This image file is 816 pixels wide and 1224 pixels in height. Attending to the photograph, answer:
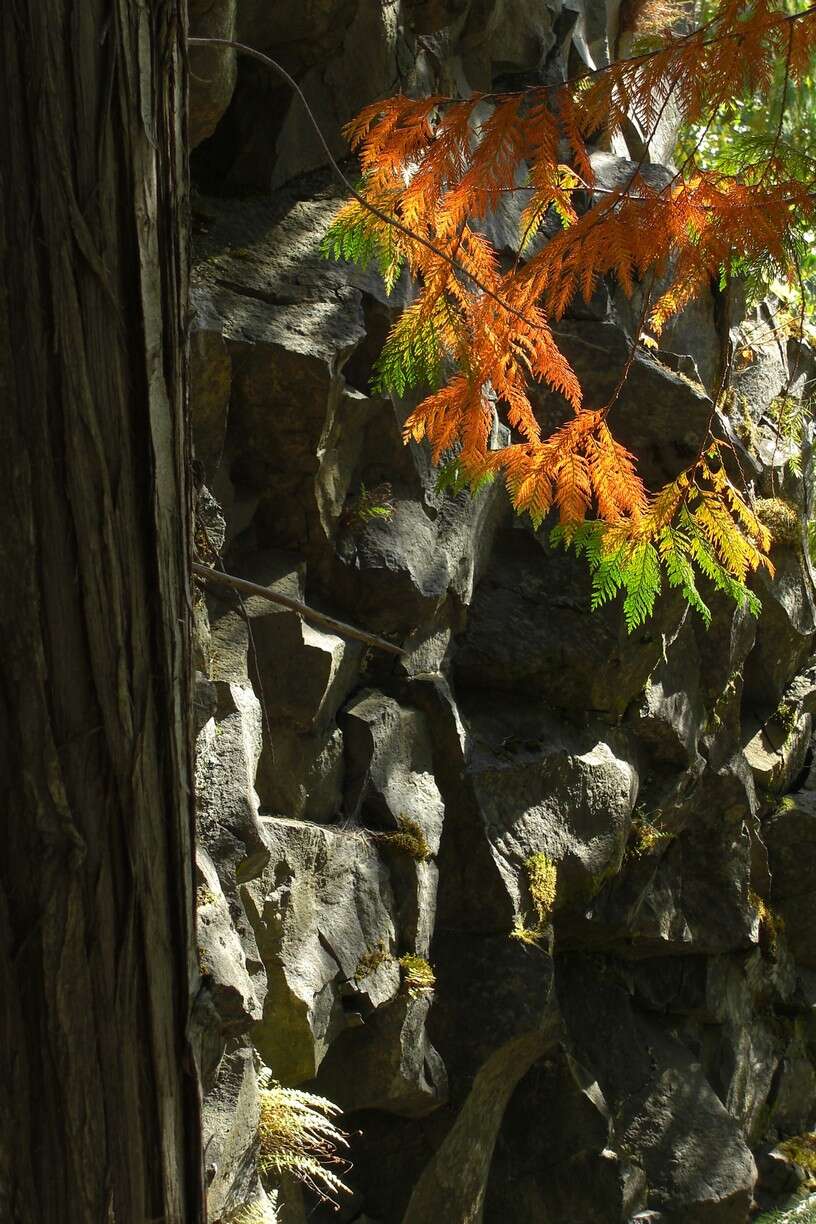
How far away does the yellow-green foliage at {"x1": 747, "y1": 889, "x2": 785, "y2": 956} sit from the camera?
7.35 meters

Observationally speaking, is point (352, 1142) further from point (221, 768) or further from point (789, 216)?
point (789, 216)

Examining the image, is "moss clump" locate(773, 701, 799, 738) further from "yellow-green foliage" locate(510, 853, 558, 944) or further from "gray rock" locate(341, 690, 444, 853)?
"gray rock" locate(341, 690, 444, 853)

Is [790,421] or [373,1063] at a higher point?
[790,421]

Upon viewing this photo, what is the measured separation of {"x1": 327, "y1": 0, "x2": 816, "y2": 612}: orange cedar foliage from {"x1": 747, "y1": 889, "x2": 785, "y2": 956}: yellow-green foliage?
4.64 meters

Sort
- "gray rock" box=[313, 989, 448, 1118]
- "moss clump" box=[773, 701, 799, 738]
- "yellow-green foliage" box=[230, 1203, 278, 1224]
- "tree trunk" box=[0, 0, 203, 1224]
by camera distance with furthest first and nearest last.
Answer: "moss clump" box=[773, 701, 799, 738], "gray rock" box=[313, 989, 448, 1118], "yellow-green foliage" box=[230, 1203, 278, 1224], "tree trunk" box=[0, 0, 203, 1224]

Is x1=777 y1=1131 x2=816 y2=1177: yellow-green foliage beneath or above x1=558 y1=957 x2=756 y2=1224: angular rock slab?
beneath

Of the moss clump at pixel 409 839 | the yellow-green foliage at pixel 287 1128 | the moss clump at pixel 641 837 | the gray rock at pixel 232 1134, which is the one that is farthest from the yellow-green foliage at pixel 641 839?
the gray rock at pixel 232 1134

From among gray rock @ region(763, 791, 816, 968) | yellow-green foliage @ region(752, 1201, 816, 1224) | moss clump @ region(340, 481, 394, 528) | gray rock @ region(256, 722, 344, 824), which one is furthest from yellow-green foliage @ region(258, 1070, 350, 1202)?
gray rock @ region(763, 791, 816, 968)

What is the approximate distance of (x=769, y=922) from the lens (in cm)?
752

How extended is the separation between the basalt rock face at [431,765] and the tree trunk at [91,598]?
59.2 inches

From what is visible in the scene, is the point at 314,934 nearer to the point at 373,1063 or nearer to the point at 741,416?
the point at 373,1063

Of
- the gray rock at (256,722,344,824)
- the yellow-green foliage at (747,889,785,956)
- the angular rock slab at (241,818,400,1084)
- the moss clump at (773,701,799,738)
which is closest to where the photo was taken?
the angular rock slab at (241,818,400,1084)

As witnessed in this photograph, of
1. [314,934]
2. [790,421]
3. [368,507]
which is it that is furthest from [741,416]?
[314,934]

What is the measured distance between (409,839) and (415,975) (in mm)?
574
